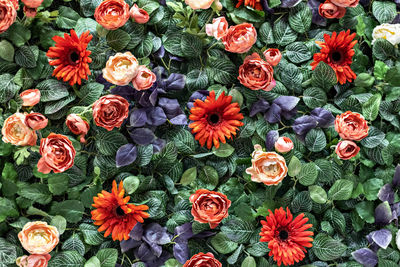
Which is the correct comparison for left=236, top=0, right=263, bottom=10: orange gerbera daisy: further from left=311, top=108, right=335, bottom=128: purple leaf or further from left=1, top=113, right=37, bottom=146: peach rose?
left=1, top=113, right=37, bottom=146: peach rose

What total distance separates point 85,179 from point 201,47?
418 mm

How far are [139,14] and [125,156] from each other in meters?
0.33

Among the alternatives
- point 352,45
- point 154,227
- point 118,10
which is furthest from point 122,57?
point 352,45

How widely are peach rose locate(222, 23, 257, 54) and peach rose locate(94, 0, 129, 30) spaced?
236 millimetres

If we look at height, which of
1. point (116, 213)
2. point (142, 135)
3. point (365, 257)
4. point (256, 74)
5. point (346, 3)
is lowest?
point (365, 257)

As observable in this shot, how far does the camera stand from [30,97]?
3.56 ft

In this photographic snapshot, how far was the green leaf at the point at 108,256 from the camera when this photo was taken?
1095mm

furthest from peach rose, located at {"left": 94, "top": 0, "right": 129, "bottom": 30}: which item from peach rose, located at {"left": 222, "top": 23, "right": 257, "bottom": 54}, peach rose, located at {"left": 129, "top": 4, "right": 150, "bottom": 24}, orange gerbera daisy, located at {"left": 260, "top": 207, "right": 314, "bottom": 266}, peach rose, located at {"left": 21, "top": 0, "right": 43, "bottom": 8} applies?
orange gerbera daisy, located at {"left": 260, "top": 207, "right": 314, "bottom": 266}

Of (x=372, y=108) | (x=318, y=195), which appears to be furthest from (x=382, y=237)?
(x=372, y=108)

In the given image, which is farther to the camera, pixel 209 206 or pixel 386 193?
pixel 386 193

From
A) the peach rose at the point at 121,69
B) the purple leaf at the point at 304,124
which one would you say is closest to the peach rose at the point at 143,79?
the peach rose at the point at 121,69

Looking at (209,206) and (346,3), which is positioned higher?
(346,3)

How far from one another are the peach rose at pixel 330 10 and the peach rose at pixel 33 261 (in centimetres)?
87

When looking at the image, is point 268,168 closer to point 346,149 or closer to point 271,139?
point 271,139
